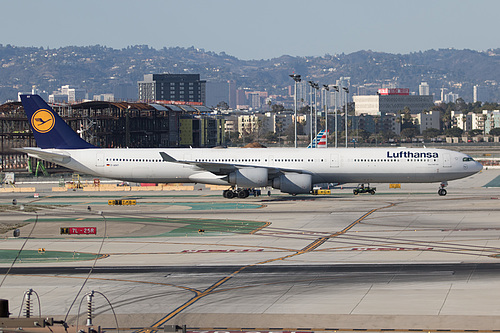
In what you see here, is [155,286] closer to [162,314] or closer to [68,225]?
[162,314]

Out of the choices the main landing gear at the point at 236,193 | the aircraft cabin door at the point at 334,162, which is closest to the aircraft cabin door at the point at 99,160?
the main landing gear at the point at 236,193

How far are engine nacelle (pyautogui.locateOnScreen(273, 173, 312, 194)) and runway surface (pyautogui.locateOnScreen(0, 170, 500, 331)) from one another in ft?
17.4

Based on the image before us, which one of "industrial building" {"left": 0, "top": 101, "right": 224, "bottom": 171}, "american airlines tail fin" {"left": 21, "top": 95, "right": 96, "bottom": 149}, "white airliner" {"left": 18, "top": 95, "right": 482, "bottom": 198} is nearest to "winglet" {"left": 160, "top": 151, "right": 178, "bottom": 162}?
"white airliner" {"left": 18, "top": 95, "right": 482, "bottom": 198}

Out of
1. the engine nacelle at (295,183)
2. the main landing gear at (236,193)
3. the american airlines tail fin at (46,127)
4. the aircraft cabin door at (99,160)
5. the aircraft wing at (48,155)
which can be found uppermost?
the american airlines tail fin at (46,127)

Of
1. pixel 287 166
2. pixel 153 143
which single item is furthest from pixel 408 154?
pixel 153 143

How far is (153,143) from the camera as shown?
17125cm

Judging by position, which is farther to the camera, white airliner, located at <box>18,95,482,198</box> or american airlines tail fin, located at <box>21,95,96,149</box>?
american airlines tail fin, located at <box>21,95,96,149</box>

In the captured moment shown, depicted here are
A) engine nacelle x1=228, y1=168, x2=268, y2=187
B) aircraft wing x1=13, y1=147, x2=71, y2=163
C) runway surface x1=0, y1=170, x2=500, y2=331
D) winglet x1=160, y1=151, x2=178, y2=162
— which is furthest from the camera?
aircraft wing x1=13, y1=147, x2=71, y2=163

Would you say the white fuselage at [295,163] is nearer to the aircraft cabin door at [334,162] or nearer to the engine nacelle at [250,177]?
the aircraft cabin door at [334,162]

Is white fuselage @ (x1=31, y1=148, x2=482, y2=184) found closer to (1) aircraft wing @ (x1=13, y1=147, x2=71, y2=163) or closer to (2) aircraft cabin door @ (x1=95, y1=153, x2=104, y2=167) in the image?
(2) aircraft cabin door @ (x1=95, y1=153, x2=104, y2=167)

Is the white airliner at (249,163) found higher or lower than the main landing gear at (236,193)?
higher

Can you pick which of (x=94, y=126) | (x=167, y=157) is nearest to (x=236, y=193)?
(x=167, y=157)

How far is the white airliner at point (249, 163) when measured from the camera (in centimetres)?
6775

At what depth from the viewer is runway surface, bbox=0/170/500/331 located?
25375 mm
